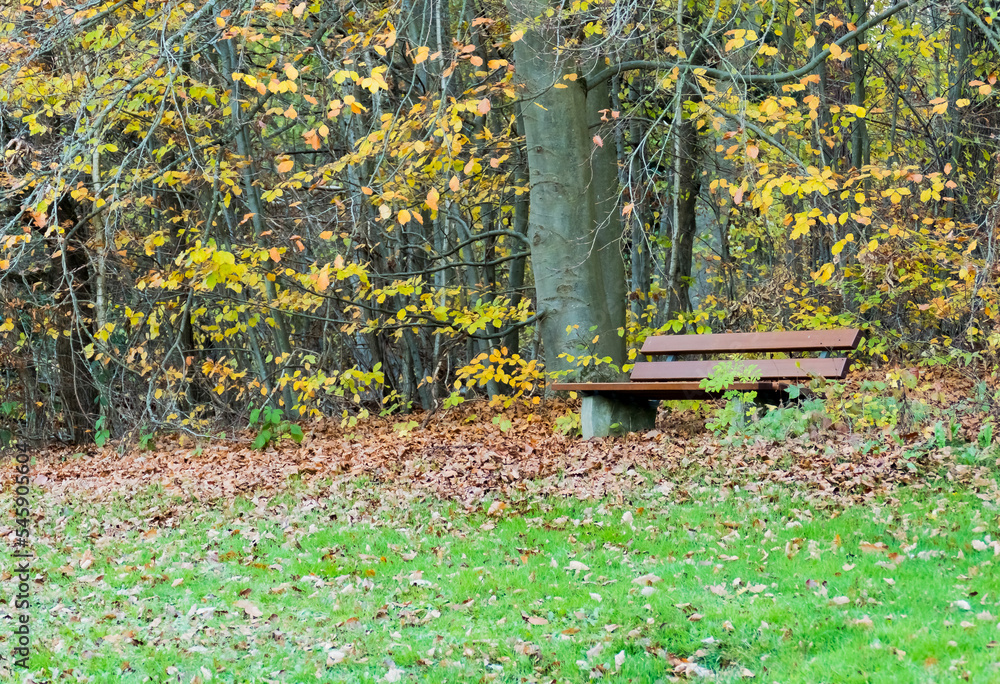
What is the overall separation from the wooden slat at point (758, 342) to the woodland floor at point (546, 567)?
2.31 feet

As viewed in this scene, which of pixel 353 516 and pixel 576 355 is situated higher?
pixel 576 355

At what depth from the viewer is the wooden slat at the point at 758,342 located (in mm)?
7289

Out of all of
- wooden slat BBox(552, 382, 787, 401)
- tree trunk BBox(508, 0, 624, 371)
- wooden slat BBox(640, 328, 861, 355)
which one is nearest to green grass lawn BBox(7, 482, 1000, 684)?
wooden slat BBox(552, 382, 787, 401)

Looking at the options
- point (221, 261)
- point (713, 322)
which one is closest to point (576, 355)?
point (221, 261)

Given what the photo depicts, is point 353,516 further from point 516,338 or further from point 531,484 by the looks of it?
point 516,338

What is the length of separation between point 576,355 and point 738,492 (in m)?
2.86

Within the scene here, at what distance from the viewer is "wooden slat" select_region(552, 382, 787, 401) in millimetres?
7277

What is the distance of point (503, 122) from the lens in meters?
12.6

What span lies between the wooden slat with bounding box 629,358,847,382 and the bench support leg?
0.26m

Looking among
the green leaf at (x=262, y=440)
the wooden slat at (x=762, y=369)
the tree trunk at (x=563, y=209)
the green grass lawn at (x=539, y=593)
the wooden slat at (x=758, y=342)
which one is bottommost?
the green grass lawn at (x=539, y=593)

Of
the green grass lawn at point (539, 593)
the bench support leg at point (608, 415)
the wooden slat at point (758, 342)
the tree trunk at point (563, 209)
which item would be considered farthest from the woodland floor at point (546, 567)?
the tree trunk at point (563, 209)

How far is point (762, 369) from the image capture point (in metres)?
7.52

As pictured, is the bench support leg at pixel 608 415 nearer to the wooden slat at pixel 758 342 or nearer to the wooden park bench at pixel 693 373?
the wooden park bench at pixel 693 373

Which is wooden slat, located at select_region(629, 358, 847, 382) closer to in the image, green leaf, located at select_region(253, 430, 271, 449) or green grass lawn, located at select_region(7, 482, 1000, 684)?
green grass lawn, located at select_region(7, 482, 1000, 684)
